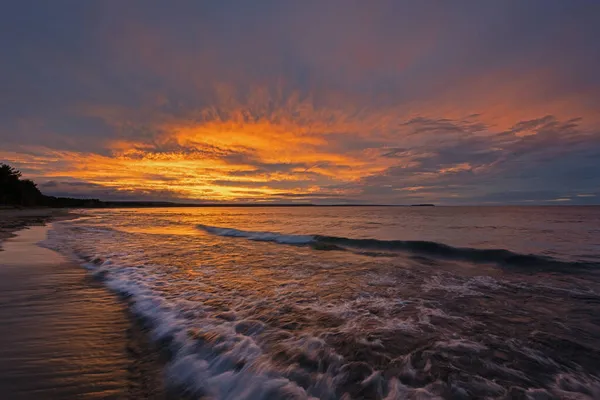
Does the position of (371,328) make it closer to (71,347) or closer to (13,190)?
(71,347)

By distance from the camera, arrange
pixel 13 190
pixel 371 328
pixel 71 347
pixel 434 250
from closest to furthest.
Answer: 1. pixel 71 347
2. pixel 371 328
3. pixel 434 250
4. pixel 13 190

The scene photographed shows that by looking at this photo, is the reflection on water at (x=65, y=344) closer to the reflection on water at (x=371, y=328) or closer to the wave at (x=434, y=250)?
the reflection on water at (x=371, y=328)

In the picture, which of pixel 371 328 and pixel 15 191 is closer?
pixel 371 328

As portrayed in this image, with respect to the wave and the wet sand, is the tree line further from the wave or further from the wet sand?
the wet sand

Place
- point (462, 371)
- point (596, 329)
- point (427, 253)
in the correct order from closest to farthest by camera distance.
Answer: point (462, 371), point (596, 329), point (427, 253)

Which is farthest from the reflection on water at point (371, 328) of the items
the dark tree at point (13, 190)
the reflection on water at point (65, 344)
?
the dark tree at point (13, 190)

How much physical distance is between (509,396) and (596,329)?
3.57 metres

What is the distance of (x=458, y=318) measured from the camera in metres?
5.91

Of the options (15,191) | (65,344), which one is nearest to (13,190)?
(15,191)

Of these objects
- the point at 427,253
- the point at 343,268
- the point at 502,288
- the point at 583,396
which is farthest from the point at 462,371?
the point at 427,253

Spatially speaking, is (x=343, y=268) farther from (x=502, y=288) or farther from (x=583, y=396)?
(x=583, y=396)

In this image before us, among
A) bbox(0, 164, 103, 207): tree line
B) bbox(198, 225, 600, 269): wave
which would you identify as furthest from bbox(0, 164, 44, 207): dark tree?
bbox(198, 225, 600, 269): wave

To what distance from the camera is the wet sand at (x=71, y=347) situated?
3.41 meters

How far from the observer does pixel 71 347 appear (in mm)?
4371
